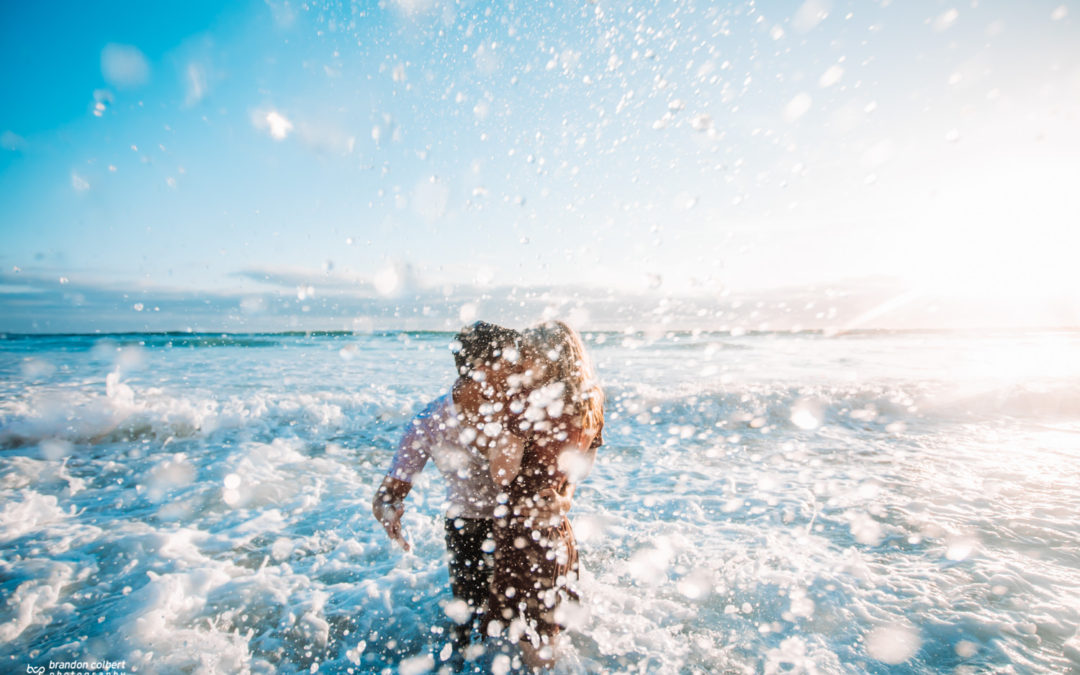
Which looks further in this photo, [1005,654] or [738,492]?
[738,492]

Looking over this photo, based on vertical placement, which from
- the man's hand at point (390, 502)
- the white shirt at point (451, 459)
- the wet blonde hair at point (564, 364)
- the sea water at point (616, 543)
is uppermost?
the wet blonde hair at point (564, 364)

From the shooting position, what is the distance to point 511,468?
1.90 meters

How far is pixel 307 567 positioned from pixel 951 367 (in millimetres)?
19786

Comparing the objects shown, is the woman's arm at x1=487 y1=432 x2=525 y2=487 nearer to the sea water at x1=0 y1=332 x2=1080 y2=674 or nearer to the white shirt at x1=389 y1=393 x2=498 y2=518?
the white shirt at x1=389 y1=393 x2=498 y2=518

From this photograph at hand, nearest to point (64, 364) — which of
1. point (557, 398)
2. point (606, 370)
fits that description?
point (606, 370)

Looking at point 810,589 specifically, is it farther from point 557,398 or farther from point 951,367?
point 951,367

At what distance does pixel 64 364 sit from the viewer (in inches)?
696

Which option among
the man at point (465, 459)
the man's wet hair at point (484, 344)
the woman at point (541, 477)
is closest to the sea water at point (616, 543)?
the woman at point (541, 477)

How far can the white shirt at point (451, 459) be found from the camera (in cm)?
204

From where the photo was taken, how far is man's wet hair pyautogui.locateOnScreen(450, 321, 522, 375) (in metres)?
1.73

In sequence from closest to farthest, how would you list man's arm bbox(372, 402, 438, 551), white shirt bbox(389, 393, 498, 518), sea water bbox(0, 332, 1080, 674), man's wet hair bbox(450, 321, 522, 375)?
man's wet hair bbox(450, 321, 522, 375)
white shirt bbox(389, 393, 498, 518)
man's arm bbox(372, 402, 438, 551)
sea water bbox(0, 332, 1080, 674)

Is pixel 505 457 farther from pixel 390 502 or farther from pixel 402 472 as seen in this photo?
pixel 390 502

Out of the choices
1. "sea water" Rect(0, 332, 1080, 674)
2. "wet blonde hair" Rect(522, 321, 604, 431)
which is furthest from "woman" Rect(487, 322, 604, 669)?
"sea water" Rect(0, 332, 1080, 674)

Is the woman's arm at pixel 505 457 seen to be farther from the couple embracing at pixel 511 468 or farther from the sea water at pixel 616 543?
the sea water at pixel 616 543
